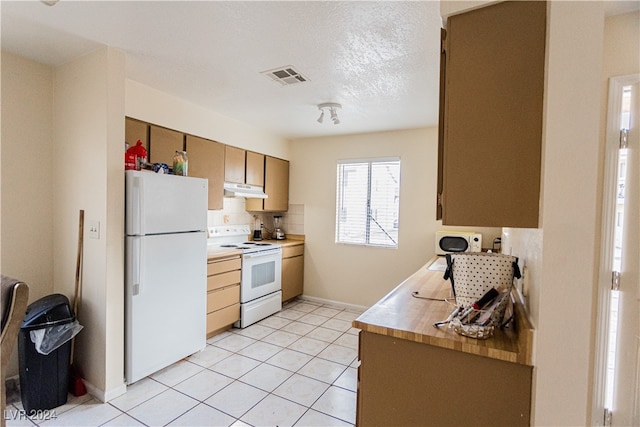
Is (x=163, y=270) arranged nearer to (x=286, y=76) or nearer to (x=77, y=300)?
(x=77, y=300)

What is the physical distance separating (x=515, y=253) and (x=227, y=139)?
3.03 metres

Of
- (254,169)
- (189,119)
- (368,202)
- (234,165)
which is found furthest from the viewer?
(368,202)

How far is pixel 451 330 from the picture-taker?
1.23 metres

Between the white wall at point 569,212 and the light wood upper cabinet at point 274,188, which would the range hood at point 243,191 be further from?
the white wall at point 569,212

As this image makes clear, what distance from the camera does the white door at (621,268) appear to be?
1.72m

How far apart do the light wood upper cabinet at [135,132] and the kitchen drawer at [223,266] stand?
1.23 m

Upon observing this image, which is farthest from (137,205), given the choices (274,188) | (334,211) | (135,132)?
(334,211)

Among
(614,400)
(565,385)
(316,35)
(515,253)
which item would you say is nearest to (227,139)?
(316,35)

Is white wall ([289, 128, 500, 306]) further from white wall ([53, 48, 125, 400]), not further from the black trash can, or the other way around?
the black trash can

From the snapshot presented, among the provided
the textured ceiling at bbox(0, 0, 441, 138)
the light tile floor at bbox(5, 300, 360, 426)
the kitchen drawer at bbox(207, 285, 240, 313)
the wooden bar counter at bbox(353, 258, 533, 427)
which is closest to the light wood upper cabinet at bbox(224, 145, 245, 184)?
the textured ceiling at bbox(0, 0, 441, 138)

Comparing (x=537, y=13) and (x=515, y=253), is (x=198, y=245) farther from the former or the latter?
(x=537, y=13)

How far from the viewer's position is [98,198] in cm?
209

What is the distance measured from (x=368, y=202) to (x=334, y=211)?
1.65 feet

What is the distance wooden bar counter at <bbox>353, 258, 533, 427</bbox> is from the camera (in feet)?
3.50
